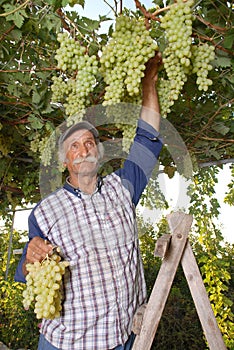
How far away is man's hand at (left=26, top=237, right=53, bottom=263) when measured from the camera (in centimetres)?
162

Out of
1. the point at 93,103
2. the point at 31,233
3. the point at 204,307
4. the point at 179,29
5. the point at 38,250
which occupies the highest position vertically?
the point at 93,103

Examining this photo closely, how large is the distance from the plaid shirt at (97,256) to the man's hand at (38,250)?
0.19 meters

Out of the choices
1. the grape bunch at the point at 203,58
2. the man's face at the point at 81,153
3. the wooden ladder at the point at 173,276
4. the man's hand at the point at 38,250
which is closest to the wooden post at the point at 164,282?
the wooden ladder at the point at 173,276

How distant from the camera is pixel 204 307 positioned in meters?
1.95

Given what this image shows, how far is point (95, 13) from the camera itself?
1.60 metres

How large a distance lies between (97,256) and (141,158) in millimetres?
477

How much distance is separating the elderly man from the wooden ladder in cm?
9

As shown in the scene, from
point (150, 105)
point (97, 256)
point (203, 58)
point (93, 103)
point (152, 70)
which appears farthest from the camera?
point (93, 103)

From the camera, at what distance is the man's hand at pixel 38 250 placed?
63.9 inches

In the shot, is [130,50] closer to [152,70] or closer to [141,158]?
[152,70]

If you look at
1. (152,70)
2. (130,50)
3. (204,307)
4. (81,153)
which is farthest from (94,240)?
(130,50)

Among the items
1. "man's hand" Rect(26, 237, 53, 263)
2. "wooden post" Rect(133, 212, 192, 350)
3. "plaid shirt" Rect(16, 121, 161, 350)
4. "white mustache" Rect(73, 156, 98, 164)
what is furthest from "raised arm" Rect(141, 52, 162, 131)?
"man's hand" Rect(26, 237, 53, 263)

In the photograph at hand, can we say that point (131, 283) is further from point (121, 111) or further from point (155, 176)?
point (155, 176)

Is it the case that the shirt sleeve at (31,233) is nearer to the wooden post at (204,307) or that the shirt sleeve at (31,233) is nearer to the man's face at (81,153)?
the man's face at (81,153)
